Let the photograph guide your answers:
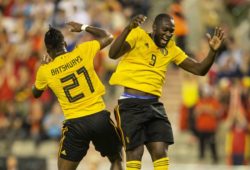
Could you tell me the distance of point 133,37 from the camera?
12242 millimetres

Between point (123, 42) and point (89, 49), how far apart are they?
0.74m

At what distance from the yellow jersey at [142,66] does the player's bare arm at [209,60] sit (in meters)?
0.41

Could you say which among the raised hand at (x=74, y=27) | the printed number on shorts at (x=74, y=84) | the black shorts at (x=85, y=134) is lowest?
the black shorts at (x=85, y=134)

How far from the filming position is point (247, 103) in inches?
783

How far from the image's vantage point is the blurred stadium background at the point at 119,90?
1977 cm

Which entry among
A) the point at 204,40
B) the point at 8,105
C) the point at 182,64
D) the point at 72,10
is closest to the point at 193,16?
the point at 204,40

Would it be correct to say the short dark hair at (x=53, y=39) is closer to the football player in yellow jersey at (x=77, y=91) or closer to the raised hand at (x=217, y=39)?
the football player in yellow jersey at (x=77, y=91)

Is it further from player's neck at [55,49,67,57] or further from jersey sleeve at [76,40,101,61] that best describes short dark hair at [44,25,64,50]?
jersey sleeve at [76,40,101,61]

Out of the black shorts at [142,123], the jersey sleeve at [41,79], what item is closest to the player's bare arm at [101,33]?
the jersey sleeve at [41,79]

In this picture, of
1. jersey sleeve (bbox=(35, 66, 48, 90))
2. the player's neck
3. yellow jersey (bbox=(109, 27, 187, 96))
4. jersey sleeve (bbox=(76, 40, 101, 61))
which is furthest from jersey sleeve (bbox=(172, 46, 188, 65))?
jersey sleeve (bbox=(35, 66, 48, 90))

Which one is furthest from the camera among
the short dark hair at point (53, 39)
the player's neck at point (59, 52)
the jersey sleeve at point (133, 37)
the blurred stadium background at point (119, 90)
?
the blurred stadium background at point (119, 90)

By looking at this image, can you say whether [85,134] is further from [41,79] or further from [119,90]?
[119,90]

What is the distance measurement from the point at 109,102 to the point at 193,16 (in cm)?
312

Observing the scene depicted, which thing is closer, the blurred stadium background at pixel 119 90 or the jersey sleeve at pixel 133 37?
the jersey sleeve at pixel 133 37
